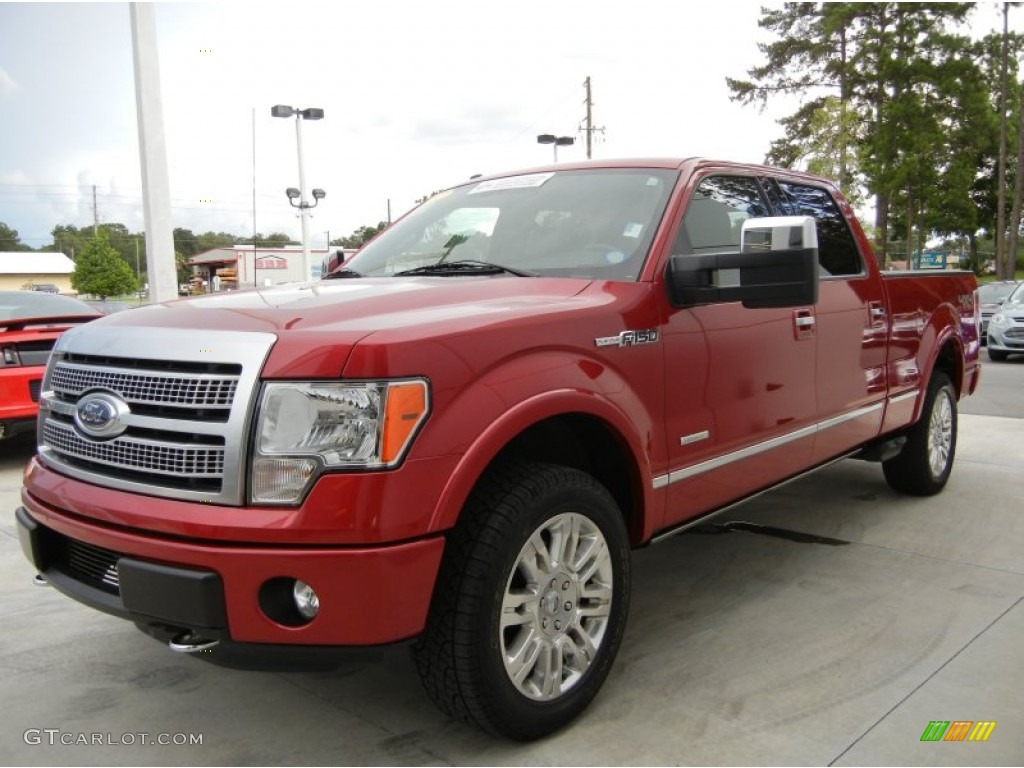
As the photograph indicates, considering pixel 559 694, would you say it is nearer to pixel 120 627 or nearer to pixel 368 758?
pixel 368 758

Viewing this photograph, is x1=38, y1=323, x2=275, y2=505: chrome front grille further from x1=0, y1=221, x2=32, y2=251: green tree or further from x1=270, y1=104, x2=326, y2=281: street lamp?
x1=0, y1=221, x2=32, y2=251: green tree

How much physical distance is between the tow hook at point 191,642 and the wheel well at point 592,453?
1.06 m

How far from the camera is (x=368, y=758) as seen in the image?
8.63 ft

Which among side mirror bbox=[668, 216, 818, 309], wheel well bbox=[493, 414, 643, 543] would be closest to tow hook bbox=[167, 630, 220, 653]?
wheel well bbox=[493, 414, 643, 543]

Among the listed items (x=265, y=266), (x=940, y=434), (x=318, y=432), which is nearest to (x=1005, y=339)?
(x=940, y=434)

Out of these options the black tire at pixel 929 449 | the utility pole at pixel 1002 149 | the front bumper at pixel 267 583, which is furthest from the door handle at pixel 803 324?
the utility pole at pixel 1002 149

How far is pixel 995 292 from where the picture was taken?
1955 centimetres

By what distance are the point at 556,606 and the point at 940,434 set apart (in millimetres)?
3993

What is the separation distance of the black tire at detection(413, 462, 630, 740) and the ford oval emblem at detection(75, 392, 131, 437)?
1.01 m

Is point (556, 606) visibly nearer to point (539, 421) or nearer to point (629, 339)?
point (539, 421)

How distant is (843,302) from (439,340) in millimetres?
2706

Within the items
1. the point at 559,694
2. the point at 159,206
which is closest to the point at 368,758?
the point at 559,694

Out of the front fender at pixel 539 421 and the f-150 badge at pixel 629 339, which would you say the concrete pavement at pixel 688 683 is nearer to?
the front fender at pixel 539 421

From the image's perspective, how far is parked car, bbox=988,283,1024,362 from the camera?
1552 cm
